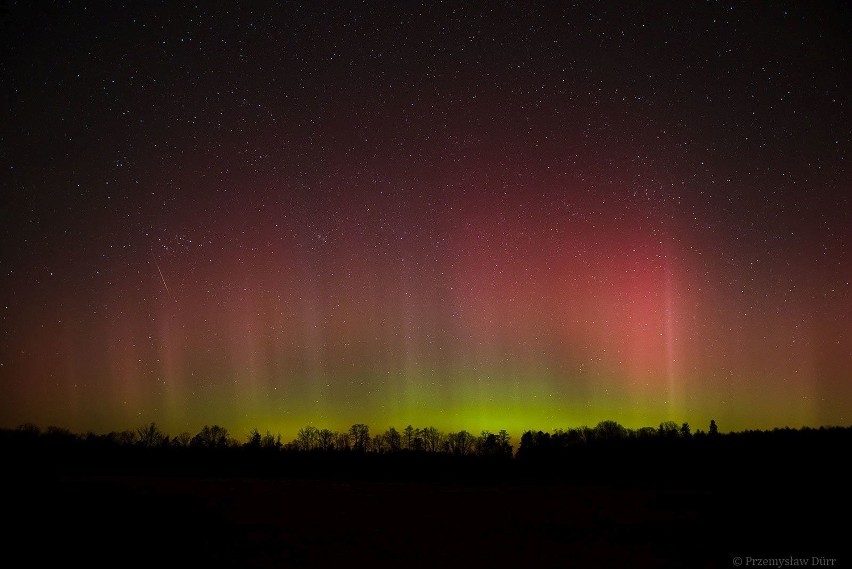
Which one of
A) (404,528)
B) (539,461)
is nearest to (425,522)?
(404,528)

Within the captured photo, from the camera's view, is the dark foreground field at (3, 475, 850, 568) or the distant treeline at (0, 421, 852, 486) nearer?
the dark foreground field at (3, 475, 850, 568)

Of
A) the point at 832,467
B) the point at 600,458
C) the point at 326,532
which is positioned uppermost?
the point at 326,532

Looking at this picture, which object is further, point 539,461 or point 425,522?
point 539,461

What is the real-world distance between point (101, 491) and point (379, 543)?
30.5 feet

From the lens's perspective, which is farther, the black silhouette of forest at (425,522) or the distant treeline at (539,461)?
the distant treeline at (539,461)

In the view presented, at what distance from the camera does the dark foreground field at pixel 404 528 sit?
1018 cm

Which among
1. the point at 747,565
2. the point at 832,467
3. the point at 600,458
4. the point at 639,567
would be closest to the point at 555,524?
the point at 639,567

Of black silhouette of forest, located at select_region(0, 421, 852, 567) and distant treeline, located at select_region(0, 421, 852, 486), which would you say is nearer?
black silhouette of forest, located at select_region(0, 421, 852, 567)

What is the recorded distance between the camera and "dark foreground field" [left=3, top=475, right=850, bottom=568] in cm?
1018

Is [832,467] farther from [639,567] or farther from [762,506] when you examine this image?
[639,567]

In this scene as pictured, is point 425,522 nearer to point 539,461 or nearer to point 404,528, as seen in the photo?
point 404,528

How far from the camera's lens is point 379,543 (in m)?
11.4

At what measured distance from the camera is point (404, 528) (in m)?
12.8

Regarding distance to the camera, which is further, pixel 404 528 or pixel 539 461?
pixel 539 461
